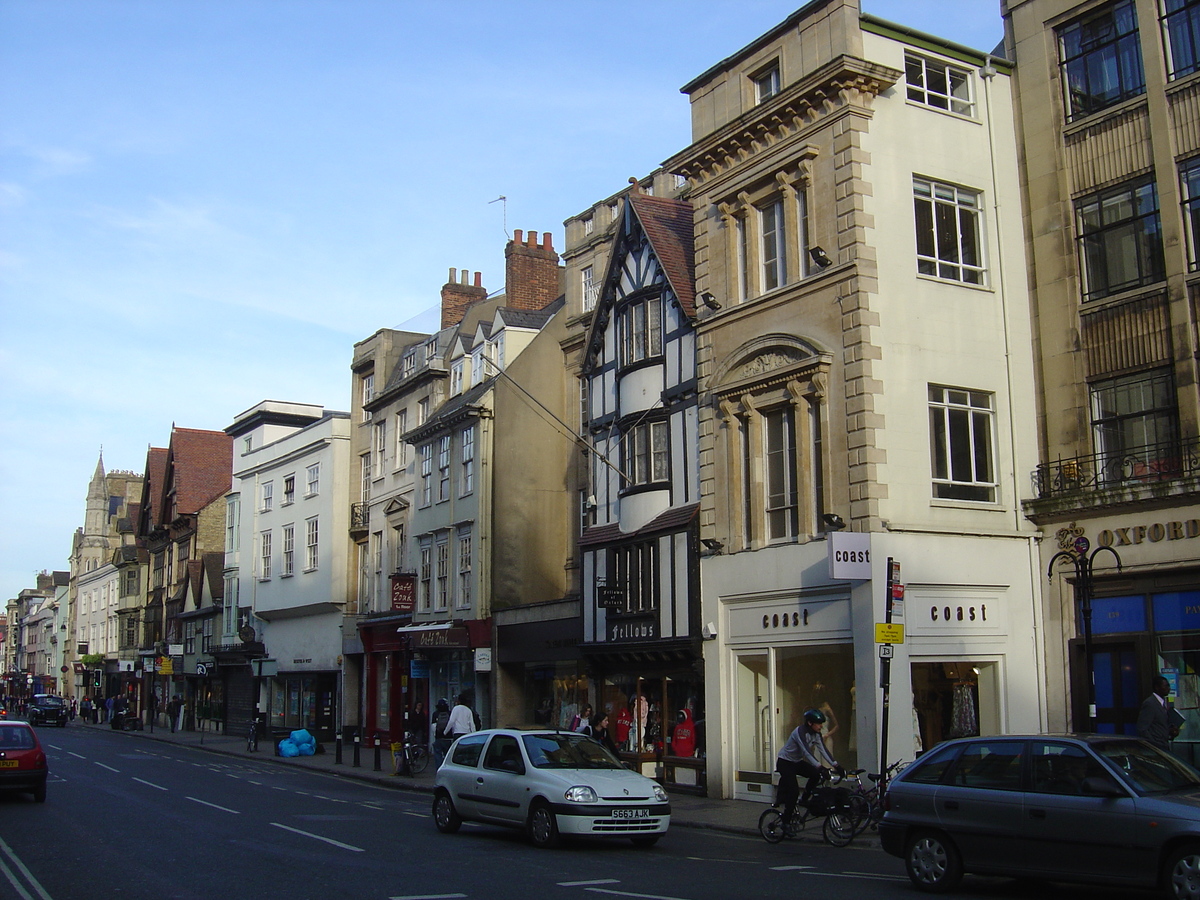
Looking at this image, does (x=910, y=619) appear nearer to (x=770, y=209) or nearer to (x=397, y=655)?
(x=770, y=209)

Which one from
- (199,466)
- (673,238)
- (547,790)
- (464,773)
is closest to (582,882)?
(547,790)

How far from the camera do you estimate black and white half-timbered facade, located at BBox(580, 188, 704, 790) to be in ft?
77.4

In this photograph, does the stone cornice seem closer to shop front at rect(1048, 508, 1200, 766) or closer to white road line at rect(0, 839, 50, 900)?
shop front at rect(1048, 508, 1200, 766)

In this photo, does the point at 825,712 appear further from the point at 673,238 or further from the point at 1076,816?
the point at 673,238

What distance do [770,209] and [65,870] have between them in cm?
1610

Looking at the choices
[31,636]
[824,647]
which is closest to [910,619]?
[824,647]

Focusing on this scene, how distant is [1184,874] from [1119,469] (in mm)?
11160

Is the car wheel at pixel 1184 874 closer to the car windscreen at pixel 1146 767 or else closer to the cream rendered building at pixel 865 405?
the car windscreen at pixel 1146 767

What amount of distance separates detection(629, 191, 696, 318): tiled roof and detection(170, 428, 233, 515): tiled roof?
42064mm

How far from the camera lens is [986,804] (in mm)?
10953

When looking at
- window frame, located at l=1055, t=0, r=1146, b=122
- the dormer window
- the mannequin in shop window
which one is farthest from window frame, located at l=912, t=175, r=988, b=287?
the mannequin in shop window

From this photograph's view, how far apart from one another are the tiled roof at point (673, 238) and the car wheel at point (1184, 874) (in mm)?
15756

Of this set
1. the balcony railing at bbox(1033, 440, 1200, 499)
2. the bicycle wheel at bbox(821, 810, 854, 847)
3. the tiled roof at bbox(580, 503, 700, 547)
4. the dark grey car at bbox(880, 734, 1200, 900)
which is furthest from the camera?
the tiled roof at bbox(580, 503, 700, 547)

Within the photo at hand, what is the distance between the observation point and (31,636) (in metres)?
123
